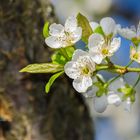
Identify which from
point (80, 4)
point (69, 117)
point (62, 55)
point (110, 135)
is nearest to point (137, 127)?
point (110, 135)

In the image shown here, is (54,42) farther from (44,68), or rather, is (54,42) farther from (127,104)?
(127,104)

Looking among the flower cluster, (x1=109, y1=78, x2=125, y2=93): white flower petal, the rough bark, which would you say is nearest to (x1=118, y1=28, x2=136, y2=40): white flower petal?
the flower cluster

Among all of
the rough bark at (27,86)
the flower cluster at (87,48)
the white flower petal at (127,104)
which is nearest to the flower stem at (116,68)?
the flower cluster at (87,48)

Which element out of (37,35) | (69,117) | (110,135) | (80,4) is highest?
(80,4)

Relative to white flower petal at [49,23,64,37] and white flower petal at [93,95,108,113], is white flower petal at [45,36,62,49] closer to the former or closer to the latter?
white flower petal at [49,23,64,37]

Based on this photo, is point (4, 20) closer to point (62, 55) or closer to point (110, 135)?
point (62, 55)

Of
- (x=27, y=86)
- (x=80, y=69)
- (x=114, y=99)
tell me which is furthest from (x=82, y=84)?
(x=27, y=86)

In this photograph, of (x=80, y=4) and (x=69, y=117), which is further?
(x=80, y=4)
